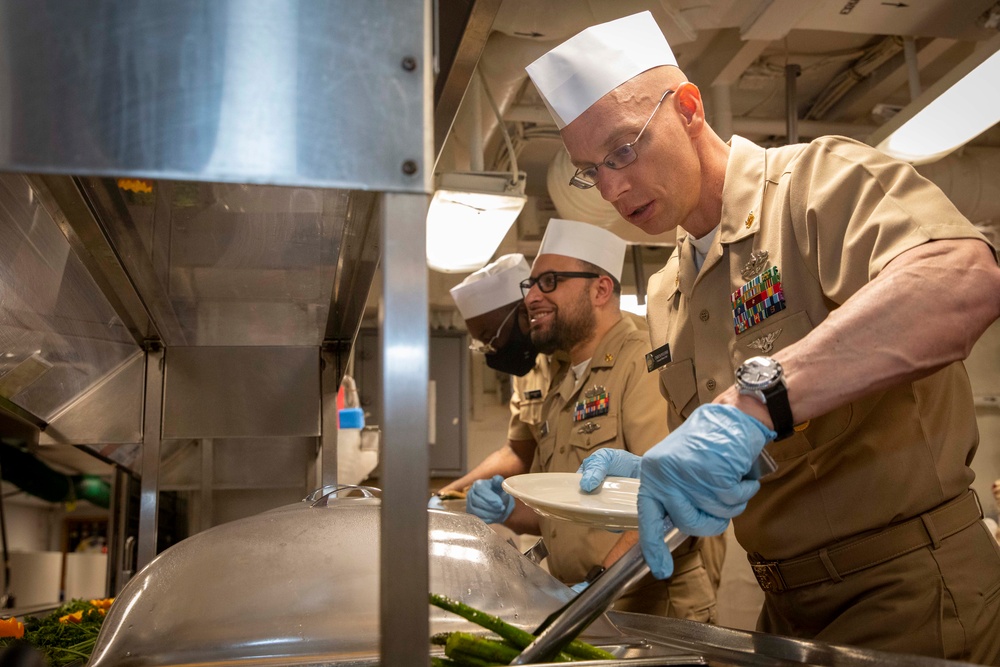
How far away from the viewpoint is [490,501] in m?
2.63

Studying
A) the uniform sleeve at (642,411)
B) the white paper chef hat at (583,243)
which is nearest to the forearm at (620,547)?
the uniform sleeve at (642,411)

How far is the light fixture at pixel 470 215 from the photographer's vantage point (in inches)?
118

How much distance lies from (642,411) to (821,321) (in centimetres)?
125

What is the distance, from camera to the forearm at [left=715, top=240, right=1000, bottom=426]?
3.52ft

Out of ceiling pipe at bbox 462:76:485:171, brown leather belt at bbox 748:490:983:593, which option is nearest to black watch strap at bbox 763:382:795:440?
brown leather belt at bbox 748:490:983:593

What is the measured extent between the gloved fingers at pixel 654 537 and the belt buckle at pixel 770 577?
46 cm

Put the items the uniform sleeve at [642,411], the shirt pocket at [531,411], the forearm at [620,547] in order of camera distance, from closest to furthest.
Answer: the forearm at [620,547]
the uniform sleeve at [642,411]
the shirt pocket at [531,411]

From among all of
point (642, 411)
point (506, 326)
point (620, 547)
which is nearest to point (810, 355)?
point (620, 547)

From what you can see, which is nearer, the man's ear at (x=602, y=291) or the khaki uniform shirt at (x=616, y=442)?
the khaki uniform shirt at (x=616, y=442)

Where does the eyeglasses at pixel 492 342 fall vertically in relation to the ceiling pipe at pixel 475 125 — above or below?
below

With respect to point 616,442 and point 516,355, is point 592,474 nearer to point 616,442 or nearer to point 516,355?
point 616,442

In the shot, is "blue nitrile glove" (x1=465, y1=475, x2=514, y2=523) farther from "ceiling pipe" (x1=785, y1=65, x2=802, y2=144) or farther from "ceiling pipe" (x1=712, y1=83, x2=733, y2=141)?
"ceiling pipe" (x1=785, y1=65, x2=802, y2=144)

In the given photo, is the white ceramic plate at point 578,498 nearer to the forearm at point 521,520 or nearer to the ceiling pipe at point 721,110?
the forearm at point 521,520

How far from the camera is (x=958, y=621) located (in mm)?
1243
